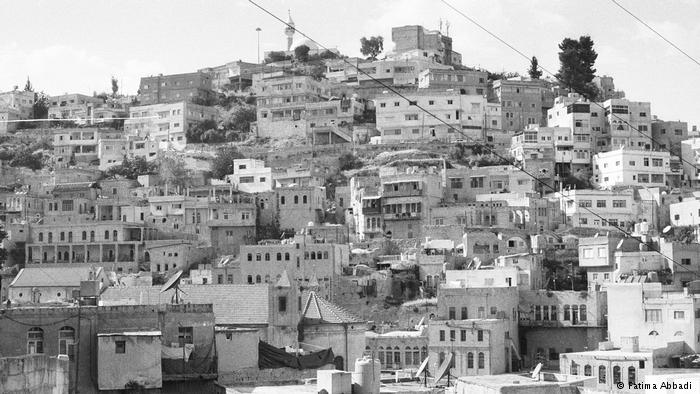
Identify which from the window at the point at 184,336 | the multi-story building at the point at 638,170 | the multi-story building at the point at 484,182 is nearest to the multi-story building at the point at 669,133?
the multi-story building at the point at 638,170

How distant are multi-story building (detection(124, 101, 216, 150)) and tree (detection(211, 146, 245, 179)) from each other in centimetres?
709

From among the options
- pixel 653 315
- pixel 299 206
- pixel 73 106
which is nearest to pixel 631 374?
pixel 653 315

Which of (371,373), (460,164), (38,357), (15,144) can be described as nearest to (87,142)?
(15,144)

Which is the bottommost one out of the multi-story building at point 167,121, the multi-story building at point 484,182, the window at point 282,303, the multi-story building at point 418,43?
the window at point 282,303

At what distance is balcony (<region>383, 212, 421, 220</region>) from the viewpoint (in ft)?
217

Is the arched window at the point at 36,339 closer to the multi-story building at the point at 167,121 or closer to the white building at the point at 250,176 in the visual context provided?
the white building at the point at 250,176

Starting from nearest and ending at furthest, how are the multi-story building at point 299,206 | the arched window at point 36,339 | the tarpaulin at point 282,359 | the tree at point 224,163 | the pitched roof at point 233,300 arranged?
the arched window at point 36,339 < the tarpaulin at point 282,359 < the pitched roof at point 233,300 < the multi-story building at point 299,206 < the tree at point 224,163

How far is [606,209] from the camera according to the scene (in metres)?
67.1

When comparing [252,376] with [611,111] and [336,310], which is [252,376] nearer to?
[336,310]

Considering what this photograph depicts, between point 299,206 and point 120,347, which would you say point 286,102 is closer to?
point 299,206

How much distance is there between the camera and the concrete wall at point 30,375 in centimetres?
1461

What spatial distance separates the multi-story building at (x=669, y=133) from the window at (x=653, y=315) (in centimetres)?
3171

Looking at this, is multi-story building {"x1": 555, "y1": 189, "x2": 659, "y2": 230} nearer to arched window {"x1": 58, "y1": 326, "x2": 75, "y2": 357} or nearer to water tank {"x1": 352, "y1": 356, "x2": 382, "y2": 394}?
arched window {"x1": 58, "y1": 326, "x2": 75, "y2": 357}

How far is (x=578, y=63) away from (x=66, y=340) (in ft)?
212
